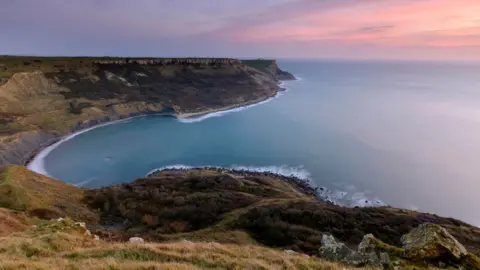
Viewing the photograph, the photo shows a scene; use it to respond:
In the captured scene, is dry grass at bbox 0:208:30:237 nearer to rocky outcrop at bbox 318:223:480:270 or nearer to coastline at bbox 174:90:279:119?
rocky outcrop at bbox 318:223:480:270

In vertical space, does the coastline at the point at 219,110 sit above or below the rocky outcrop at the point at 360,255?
below

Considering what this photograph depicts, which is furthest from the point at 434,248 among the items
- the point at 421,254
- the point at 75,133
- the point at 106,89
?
the point at 106,89

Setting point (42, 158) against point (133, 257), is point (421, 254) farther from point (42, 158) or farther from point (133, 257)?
point (42, 158)

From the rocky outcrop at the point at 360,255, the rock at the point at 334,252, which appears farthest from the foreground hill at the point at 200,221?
the rock at the point at 334,252

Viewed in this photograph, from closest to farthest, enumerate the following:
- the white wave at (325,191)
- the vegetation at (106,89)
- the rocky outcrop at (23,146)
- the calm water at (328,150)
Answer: the white wave at (325,191), the calm water at (328,150), the rocky outcrop at (23,146), the vegetation at (106,89)

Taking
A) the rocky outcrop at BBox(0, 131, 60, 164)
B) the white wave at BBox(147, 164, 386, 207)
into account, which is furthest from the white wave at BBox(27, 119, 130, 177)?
the white wave at BBox(147, 164, 386, 207)

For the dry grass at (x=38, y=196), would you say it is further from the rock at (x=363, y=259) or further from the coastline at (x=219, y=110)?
the coastline at (x=219, y=110)
